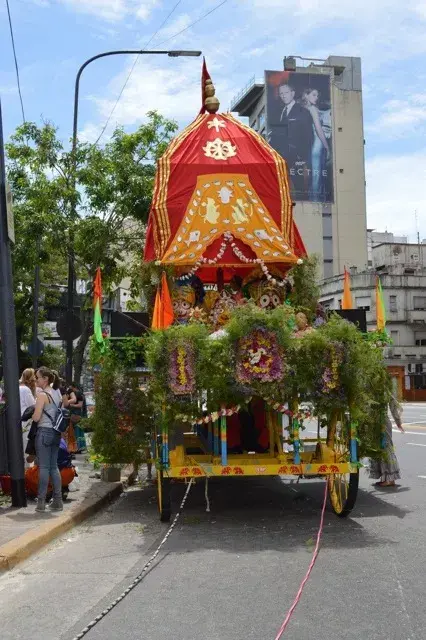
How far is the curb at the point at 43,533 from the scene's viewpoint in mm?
7449

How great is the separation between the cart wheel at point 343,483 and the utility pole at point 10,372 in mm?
3849

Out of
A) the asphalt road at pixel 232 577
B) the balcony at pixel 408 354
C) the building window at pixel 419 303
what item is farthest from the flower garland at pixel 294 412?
the building window at pixel 419 303

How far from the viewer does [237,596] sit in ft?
20.2

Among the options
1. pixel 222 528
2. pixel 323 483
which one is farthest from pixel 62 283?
pixel 222 528

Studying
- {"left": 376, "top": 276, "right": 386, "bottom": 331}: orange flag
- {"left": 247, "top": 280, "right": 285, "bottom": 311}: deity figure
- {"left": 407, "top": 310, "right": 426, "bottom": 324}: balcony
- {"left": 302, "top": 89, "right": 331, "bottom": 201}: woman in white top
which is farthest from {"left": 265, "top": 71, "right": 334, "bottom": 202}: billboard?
{"left": 376, "top": 276, "right": 386, "bottom": 331}: orange flag

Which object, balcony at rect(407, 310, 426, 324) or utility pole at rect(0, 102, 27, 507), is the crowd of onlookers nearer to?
utility pole at rect(0, 102, 27, 507)

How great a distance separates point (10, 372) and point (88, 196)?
9617 mm

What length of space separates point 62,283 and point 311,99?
52.6 meters

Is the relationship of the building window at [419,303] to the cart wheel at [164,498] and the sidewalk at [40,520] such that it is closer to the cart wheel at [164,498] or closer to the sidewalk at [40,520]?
the sidewalk at [40,520]

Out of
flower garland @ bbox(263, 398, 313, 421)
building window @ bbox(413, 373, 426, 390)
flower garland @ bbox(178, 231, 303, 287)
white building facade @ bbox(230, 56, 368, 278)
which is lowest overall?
building window @ bbox(413, 373, 426, 390)

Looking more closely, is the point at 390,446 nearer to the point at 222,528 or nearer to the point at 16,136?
the point at 222,528

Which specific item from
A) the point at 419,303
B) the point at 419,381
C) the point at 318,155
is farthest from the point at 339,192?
the point at 419,381

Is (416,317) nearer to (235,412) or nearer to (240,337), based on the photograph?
(235,412)

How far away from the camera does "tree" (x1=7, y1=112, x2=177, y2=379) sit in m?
18.8
